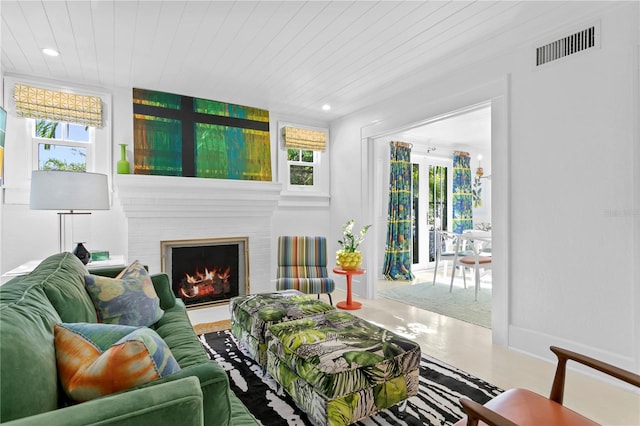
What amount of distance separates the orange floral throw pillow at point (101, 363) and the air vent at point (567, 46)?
3187 millimetres

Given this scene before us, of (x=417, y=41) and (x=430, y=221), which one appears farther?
(x=430, y=221)

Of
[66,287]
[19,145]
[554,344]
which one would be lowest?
[554,344]

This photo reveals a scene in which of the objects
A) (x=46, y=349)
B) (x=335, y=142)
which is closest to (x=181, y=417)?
(x=46, y=349)

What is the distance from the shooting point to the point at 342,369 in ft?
5.15

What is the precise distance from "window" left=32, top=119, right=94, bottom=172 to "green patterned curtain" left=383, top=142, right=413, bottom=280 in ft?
14.2

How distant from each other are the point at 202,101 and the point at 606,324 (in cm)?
441

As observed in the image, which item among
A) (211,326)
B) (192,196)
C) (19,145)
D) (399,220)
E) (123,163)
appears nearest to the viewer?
(19,145)

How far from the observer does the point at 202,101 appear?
407cm

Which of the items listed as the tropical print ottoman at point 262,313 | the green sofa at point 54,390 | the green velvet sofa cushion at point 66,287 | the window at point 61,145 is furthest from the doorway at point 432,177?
the green sofa at point 54,390

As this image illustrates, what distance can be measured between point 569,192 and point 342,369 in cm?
215

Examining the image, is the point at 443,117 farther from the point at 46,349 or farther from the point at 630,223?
the point at 46,349

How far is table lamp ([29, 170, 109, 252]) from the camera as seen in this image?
2.51 meters

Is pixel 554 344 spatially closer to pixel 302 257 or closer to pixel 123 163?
pixel 302 257

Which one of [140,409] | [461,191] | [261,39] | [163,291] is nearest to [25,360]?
[140,409]
